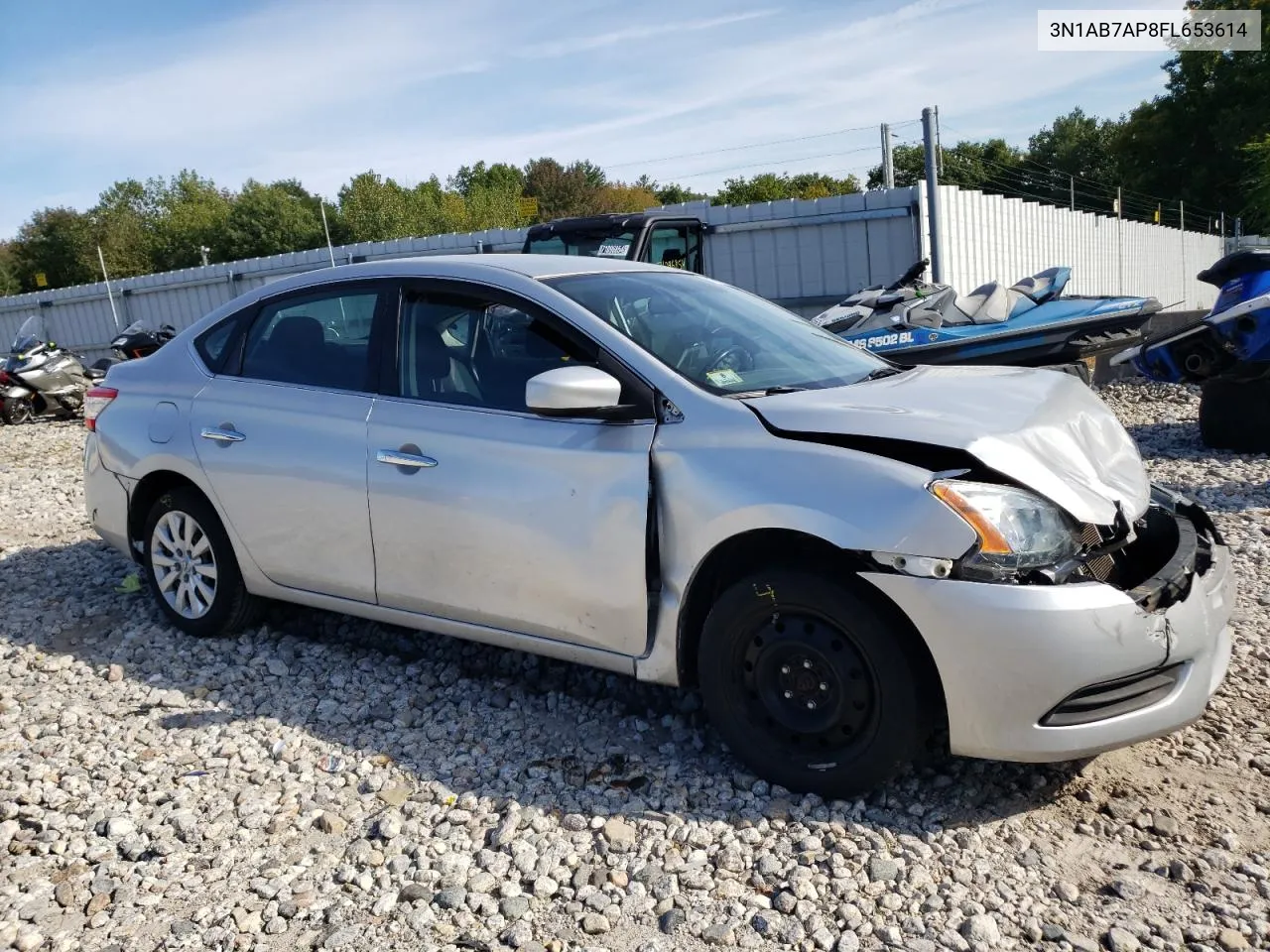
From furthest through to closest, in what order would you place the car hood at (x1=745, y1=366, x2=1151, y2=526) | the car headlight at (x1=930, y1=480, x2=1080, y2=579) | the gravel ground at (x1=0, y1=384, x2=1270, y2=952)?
the car hood at (x1=745, y1=366, x2=1151, y2=526) → the car headlight at (x1=930, y1=480, x2=1080, y2=579) → the gravel ground at (x1=0, y1=384, x2=1270, y2=952)

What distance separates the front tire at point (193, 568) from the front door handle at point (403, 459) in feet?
3.80

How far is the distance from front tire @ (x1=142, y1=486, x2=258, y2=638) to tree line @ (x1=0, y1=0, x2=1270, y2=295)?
2023 cm

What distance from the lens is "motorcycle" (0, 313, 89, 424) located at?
587 inches

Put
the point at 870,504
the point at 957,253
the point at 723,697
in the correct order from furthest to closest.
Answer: the point at 957,253
the point at 723,697
the point at 870,504

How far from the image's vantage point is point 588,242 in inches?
409

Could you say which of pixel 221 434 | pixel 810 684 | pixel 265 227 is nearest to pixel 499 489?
pixel 810 684

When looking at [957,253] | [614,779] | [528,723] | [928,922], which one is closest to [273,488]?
[528,723]

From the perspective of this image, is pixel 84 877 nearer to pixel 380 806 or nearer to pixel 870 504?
pixel 380 806

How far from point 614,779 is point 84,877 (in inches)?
63.9

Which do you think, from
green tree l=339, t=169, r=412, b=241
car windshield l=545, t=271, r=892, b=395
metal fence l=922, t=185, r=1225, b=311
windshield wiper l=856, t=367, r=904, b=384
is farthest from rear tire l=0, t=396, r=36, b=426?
green tree l=339, t=169, r=412, b=241

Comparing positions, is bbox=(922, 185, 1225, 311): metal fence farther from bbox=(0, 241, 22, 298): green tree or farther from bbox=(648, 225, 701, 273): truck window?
bbox=(0, 241, 22, 298): green tree

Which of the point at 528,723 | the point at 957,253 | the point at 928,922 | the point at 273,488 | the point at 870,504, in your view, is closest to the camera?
the point at 928,922

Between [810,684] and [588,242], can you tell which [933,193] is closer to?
[588,242]

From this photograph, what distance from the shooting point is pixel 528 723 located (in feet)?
12.9
